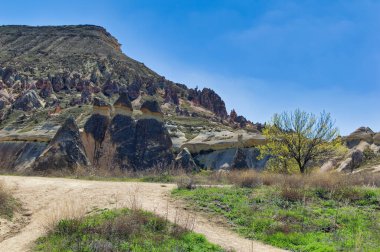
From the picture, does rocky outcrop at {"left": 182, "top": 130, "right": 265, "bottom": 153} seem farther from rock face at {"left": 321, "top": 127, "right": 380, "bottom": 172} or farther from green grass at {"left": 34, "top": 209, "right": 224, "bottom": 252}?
green grass at {"left": 34, "top": 209, "right": 224, "bottom": 252}

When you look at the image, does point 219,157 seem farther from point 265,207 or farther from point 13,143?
point 265,207

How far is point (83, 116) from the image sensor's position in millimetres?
41438

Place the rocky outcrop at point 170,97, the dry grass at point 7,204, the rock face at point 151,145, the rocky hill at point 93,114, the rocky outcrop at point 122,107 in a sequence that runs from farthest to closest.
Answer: the rocky outcrop at point 170,97
the rocky outcrop at point 122,107
the rock face at point 151,145
the rocky hill at point 93,114
the dry grass at point 7,204

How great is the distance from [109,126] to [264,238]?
22.2 m

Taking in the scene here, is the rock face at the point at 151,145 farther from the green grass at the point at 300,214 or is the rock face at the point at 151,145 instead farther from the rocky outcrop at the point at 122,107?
the green grass at the point at 300,214

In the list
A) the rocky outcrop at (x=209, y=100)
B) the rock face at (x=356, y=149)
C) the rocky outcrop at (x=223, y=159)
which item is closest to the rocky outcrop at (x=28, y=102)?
the rocky outcrop at (x=223, y=159)

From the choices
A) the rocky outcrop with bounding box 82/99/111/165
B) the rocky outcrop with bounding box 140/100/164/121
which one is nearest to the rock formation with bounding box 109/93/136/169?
the rocky outcrop with bounding box 82/99/111/165

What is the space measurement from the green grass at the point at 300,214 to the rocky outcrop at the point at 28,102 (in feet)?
154

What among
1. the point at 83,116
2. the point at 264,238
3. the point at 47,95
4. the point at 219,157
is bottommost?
the point at 264,238

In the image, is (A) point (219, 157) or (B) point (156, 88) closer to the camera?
(A) point (219, 157)

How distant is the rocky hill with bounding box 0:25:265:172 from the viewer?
96.7 feet

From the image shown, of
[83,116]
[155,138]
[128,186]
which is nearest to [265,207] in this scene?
[128,186]

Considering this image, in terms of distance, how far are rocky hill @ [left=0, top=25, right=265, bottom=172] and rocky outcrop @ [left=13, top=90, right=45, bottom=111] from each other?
15cm

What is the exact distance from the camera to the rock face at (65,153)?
23312 millimetres
